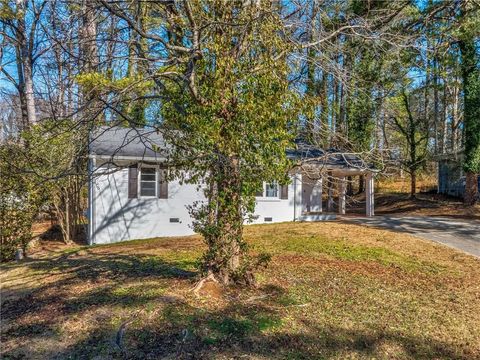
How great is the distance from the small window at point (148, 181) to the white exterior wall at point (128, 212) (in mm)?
258

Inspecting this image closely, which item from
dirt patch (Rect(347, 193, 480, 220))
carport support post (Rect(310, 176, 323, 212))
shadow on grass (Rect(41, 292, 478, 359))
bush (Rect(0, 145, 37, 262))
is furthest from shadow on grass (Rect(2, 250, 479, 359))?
dirt patch (Rect(347, 193, 480, 220))

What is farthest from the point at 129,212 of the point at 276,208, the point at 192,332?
the point at 192,332

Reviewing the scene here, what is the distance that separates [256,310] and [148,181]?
929 centimetres

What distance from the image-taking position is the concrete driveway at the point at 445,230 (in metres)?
10.0

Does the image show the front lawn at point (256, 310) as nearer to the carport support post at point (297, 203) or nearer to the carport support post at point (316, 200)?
the carport support post at point (297, 203)

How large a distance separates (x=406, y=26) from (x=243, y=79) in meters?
10.6

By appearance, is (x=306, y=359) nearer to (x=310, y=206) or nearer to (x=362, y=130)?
(x=310, y=206)

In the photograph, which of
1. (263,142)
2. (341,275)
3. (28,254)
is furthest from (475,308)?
(28,254)

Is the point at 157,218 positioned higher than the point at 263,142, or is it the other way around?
the point at 263,142

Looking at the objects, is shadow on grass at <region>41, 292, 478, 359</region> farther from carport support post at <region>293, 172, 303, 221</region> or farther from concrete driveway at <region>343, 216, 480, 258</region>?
carport support post at <region>293, 172, 303, 221</region>

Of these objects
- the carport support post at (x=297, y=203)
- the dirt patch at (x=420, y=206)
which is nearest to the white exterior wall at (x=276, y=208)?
the carport support post at (x=297, y=203)

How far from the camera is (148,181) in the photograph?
13469mm

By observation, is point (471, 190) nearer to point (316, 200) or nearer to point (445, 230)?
point (316, 200)

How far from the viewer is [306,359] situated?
4016 millimetres
